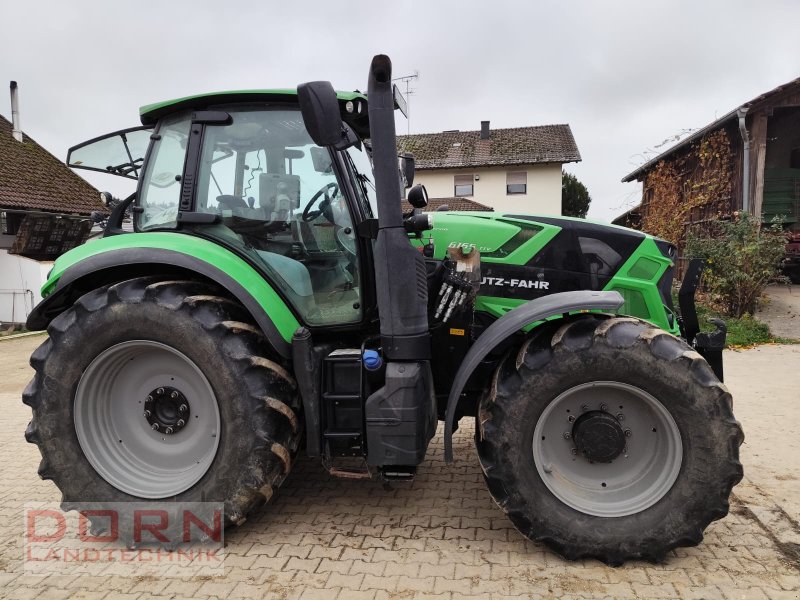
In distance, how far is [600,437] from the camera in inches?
107

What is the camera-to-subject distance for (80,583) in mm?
2646

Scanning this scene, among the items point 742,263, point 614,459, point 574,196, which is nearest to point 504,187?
point 574,196

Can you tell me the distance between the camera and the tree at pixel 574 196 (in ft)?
110

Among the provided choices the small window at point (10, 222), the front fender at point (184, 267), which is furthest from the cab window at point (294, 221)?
the small window at point (10, 222)

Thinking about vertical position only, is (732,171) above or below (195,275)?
above

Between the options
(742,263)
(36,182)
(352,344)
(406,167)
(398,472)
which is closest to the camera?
(398,472)

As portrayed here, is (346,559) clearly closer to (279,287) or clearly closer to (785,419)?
(279,287)

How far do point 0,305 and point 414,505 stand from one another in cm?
1352

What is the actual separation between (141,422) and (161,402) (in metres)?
0.22

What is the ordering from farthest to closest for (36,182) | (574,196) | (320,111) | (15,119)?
1. (574,196)
2. (15,119)
3. (36,182)
4. (320,111)

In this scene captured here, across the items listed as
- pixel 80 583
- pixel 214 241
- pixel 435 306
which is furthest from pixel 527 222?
pixel 80 583

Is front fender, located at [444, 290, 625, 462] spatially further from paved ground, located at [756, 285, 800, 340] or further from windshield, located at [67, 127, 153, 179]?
paved ground, located at [756, 285, 800, 340]

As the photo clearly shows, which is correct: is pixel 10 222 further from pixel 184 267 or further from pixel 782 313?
pixel 782 313

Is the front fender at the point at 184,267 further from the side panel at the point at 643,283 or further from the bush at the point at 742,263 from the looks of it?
the bush at the point at 742,263
